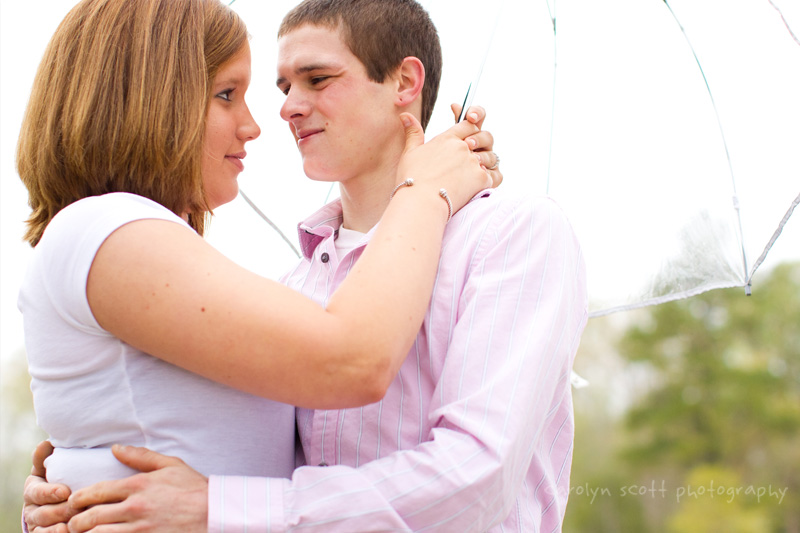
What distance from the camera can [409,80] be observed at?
8.17 ft

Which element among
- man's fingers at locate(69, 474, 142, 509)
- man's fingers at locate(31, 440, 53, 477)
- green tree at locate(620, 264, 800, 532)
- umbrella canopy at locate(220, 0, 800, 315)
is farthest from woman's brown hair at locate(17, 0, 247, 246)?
green tree at locate(620, 264, 800, 532)

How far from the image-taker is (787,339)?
1064 inches

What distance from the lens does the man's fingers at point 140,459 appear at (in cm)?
146

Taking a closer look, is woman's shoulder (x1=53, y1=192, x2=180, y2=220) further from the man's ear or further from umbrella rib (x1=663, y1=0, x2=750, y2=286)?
umbrella rib (x1=663, y1=0, x2=750, y2=286)

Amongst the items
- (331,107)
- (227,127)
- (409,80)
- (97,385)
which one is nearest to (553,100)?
(409,80)

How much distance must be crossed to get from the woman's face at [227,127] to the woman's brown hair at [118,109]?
0.12 meters

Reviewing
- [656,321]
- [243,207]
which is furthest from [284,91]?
[656,321]

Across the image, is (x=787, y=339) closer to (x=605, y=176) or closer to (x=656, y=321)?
(x=656, y=321)

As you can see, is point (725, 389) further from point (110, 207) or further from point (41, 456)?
point (110, 207)

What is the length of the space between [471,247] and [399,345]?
0.49m

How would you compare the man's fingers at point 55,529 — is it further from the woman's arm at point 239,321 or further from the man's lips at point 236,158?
the man's lips at point 236,158

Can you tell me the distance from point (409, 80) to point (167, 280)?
1380 millimetres

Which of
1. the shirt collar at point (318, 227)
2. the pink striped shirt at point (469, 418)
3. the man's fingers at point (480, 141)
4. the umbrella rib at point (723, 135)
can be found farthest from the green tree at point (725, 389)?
the pink striped shirt at point (469, 418)

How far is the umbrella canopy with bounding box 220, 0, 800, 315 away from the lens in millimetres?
2328
